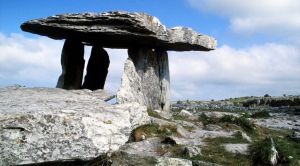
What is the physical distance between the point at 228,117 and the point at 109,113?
8.85m

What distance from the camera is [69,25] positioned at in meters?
21.7

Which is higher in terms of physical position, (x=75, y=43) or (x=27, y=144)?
(x=75, y=43)

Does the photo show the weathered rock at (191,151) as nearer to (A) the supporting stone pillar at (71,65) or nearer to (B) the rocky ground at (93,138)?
(B) the rocky ground at (93,138)

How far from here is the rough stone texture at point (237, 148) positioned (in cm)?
1515

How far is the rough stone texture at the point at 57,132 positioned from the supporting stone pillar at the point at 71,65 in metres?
11.6

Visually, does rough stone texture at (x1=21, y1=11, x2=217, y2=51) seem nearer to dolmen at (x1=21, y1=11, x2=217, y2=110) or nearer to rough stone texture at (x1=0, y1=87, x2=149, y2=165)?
dolmen at (x1=21, y1=11, x2=217, y2=110)

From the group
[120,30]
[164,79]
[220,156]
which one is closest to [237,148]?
[220,156]

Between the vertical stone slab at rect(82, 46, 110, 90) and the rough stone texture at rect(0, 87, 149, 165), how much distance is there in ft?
45.7

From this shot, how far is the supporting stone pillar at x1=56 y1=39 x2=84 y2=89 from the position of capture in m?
25.7

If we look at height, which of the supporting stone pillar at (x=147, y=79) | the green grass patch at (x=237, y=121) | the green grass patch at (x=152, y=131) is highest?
the supporting stone pillar at (x=147, y=79)

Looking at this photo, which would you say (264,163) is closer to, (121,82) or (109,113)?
(109,113)

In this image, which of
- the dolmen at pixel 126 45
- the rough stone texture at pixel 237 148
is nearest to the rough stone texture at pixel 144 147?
the rough stone texture at pixel 237 148

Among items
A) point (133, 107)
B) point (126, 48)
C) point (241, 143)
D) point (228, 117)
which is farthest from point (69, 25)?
point (241, 143)

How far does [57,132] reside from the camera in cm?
1284
